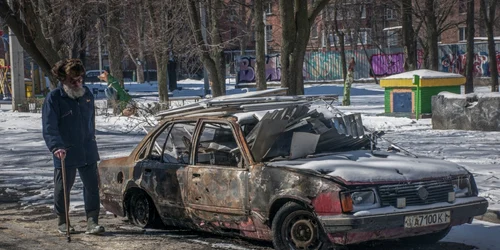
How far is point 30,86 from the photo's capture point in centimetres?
3947

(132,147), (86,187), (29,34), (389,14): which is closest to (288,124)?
(86,187)

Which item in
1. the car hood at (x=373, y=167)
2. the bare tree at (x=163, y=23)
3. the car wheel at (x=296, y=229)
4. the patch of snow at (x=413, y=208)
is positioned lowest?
the car wheel at (x=296, y=229)

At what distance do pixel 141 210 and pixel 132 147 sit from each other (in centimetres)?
964

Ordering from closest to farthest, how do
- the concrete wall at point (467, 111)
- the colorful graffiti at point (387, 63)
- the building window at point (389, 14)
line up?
the concrete wall at point (467, 111), the colorful graffiti at point (387, 63), the building window at point (389, 14)

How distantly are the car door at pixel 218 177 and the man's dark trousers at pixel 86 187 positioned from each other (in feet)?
3.52

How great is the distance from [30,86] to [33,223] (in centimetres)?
3154

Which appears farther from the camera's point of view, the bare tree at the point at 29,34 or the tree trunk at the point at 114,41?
the tree trunk at the point at 114,41

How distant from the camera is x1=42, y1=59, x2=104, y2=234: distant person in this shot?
8.09 metres

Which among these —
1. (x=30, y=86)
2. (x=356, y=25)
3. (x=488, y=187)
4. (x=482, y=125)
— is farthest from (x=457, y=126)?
(x=356, y=25)

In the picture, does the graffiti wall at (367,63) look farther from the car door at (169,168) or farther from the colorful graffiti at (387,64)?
the car door at (169,168)

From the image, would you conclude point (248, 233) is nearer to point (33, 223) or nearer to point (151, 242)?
point (151, 242)

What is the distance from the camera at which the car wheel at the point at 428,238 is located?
24.3 feet

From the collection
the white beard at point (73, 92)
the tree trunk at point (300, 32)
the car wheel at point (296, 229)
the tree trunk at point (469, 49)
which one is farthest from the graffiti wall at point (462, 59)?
the car wheel at point (296, 229)

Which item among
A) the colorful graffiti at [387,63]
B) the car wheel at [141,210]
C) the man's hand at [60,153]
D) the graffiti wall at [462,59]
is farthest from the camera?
the colorful graffiti at [387,63]
